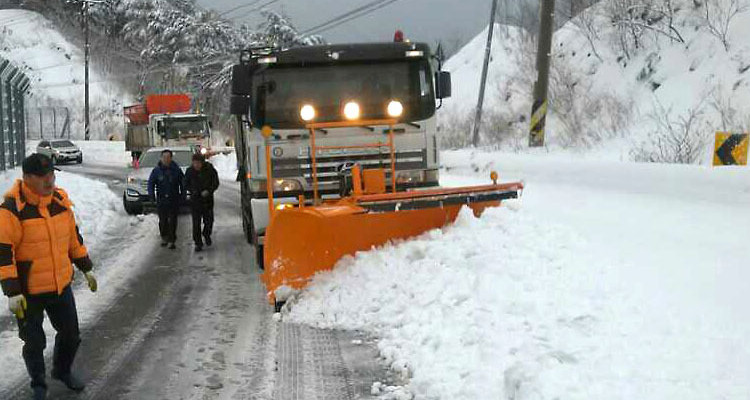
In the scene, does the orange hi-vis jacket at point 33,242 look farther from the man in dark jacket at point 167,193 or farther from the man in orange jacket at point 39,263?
the man in dark jacket at point 167,193

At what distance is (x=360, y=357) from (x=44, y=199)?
Answer: 2.48 m

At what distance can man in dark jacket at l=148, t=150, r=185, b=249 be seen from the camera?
1137cm

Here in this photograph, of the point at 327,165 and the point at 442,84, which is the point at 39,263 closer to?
the point at 327,165

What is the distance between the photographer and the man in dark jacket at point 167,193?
11370mm

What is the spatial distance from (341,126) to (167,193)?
15.0 feet

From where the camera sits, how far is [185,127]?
26.0m

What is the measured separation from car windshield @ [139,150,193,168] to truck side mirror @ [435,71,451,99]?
31.0 feet

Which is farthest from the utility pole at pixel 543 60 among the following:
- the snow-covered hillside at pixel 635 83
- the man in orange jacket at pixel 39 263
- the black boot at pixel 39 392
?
the black boot at pixel 39 392

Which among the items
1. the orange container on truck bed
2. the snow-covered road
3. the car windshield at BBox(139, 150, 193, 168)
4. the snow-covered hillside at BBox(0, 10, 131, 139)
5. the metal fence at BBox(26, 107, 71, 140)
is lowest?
the snow-covered road

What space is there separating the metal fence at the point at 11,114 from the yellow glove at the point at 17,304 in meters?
13.1

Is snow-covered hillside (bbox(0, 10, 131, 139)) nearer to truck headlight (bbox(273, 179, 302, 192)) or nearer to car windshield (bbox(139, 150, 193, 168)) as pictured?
car windshield (bbox(139, 150, 193, 168))

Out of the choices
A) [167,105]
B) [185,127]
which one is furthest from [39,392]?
[167,105]

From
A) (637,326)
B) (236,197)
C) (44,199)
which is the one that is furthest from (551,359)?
(236,197)

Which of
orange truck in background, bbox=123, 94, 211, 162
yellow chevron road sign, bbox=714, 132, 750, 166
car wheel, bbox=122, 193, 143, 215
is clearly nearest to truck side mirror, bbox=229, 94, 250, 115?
yellow chevron road sign, bbox=714, 132, 750, 166
